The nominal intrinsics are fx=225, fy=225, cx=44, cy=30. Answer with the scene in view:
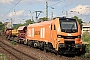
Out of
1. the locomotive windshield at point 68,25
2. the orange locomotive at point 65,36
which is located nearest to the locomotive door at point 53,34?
the orange locomotive at point 65,36

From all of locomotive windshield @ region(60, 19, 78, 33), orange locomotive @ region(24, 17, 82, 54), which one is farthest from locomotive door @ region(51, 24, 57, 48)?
locomotive windshield @ region(60, 19, 78, 33)

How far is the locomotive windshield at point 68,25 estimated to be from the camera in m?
18.5

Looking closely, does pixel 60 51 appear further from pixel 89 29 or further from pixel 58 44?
pixel 89 29

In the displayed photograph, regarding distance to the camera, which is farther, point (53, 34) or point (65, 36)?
point (53, 34)

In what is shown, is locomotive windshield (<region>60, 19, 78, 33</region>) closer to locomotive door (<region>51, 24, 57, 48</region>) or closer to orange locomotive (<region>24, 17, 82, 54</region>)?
orange locomotive (<region>24, 17, 82, 54</region>)

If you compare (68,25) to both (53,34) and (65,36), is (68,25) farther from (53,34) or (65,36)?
(53,34)

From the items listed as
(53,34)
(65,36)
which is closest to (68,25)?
(65,36)

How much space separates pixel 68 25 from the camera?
1889cm

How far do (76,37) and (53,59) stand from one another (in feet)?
9.89

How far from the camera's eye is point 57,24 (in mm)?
18812

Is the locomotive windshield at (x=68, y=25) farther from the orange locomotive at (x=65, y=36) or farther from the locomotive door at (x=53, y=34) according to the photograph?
the locomotive door at (x=53, y=34)

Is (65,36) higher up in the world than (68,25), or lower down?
lower down

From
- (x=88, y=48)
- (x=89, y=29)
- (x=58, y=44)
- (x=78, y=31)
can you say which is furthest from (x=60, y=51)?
(x=89, y=29)

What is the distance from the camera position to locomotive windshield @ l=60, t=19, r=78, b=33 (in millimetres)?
18500
